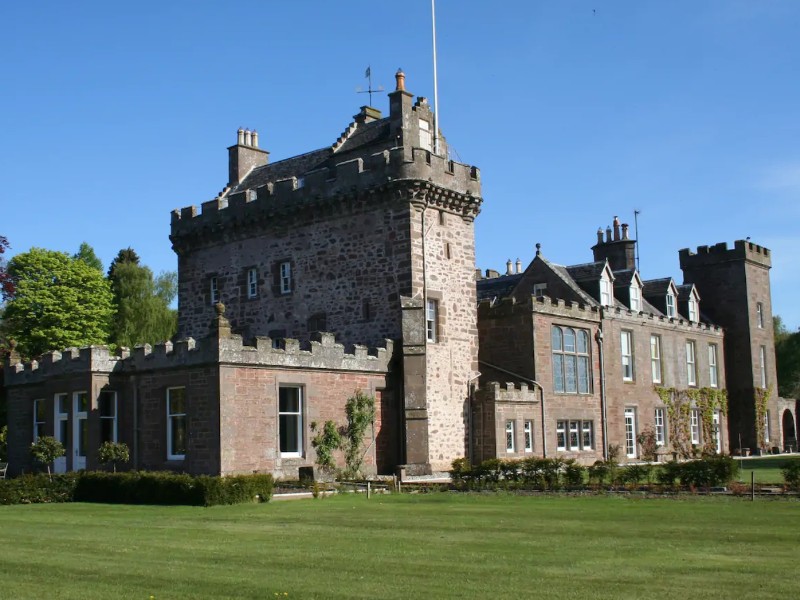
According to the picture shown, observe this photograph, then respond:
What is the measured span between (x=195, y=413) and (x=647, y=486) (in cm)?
1300

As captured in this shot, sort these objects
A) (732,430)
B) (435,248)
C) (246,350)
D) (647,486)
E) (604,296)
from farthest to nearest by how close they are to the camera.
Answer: (732,430), (604,296), (435,248), (246,350), (647,486)

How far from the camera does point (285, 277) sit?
3781 centimetres

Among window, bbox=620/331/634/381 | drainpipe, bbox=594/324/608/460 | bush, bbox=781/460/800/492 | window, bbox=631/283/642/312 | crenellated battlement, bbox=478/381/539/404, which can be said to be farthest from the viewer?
window, bbox=631/283/642/312

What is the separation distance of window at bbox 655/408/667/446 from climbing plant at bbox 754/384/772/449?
7967 millimetres

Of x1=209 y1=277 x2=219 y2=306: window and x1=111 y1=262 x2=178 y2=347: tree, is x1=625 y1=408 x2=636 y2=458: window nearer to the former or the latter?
x1=209 y1=277 x2=219 y2=306: window

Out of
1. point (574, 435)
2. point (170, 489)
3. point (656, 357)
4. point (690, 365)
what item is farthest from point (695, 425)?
point (170, 489)

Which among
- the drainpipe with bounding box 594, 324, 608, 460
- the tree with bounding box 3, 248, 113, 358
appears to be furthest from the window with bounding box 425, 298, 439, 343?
the tree with bounding box 3, 248, 113, 358

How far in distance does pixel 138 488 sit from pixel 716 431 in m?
33.3

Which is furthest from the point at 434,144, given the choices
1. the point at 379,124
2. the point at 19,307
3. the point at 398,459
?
the point at 19,307

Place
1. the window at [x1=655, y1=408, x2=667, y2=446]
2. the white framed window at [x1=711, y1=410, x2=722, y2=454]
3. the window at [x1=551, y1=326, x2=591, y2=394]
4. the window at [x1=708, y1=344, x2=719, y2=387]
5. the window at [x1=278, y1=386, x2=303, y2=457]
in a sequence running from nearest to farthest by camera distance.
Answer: the window at [x1=278, y1=386, x2=303, y2=457] → the window at [x1=551, y1=326, x2=591, y2=394] → the window at [x1=655, y1=408, x2=667, y2=446] → the white framed window at [x1=711, y1=410, x2=722, y2=454] → the window at [x1=708, y1=344, x2=719, y2=387]

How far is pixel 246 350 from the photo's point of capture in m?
29.1

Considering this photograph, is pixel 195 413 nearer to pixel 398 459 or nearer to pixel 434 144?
pixel 398 459

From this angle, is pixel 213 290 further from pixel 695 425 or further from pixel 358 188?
pixel 695 425

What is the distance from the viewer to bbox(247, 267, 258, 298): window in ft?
127
